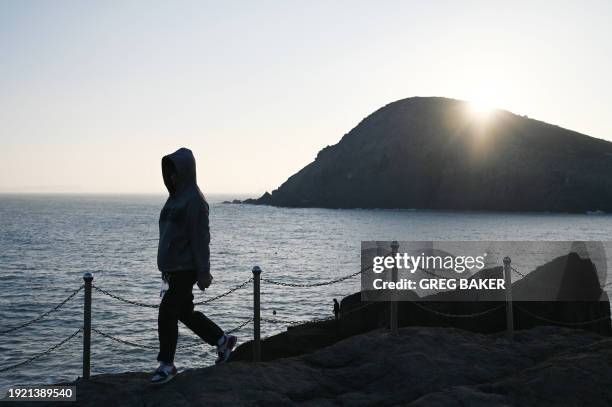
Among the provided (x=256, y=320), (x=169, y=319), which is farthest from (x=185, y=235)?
(x=256, y=320)

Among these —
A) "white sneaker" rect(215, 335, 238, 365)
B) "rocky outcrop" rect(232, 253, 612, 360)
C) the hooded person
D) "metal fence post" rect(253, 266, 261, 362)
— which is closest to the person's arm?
the hooded person

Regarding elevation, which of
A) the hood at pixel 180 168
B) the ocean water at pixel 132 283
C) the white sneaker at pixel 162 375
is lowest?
the ocean water at pixel 132 283

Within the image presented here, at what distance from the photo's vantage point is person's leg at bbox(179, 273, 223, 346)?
19.7 feet

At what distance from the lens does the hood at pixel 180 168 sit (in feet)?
19.6

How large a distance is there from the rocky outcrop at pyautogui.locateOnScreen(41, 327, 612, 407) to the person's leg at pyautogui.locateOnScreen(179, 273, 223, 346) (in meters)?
0.39

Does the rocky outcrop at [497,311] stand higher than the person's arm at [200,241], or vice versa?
the person's arm at [200,241]

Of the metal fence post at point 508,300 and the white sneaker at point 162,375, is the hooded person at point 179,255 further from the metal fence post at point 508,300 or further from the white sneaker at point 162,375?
the metal fence post at point 508,300

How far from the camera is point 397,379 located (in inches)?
256

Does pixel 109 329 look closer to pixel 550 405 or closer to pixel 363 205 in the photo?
pixel 550 405

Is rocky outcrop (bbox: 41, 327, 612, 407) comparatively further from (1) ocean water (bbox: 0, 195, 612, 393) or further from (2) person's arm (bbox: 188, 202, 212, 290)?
(1) ocean water (bbox: 0, 195, 612, 393)

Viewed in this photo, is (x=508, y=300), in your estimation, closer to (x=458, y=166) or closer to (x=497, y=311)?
(x=497, y=311)

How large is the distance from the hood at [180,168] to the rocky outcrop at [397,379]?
2248 millimetres

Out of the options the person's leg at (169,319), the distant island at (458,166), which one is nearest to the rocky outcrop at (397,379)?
the person's leg at (169,319)

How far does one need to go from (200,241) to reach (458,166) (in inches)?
5537
